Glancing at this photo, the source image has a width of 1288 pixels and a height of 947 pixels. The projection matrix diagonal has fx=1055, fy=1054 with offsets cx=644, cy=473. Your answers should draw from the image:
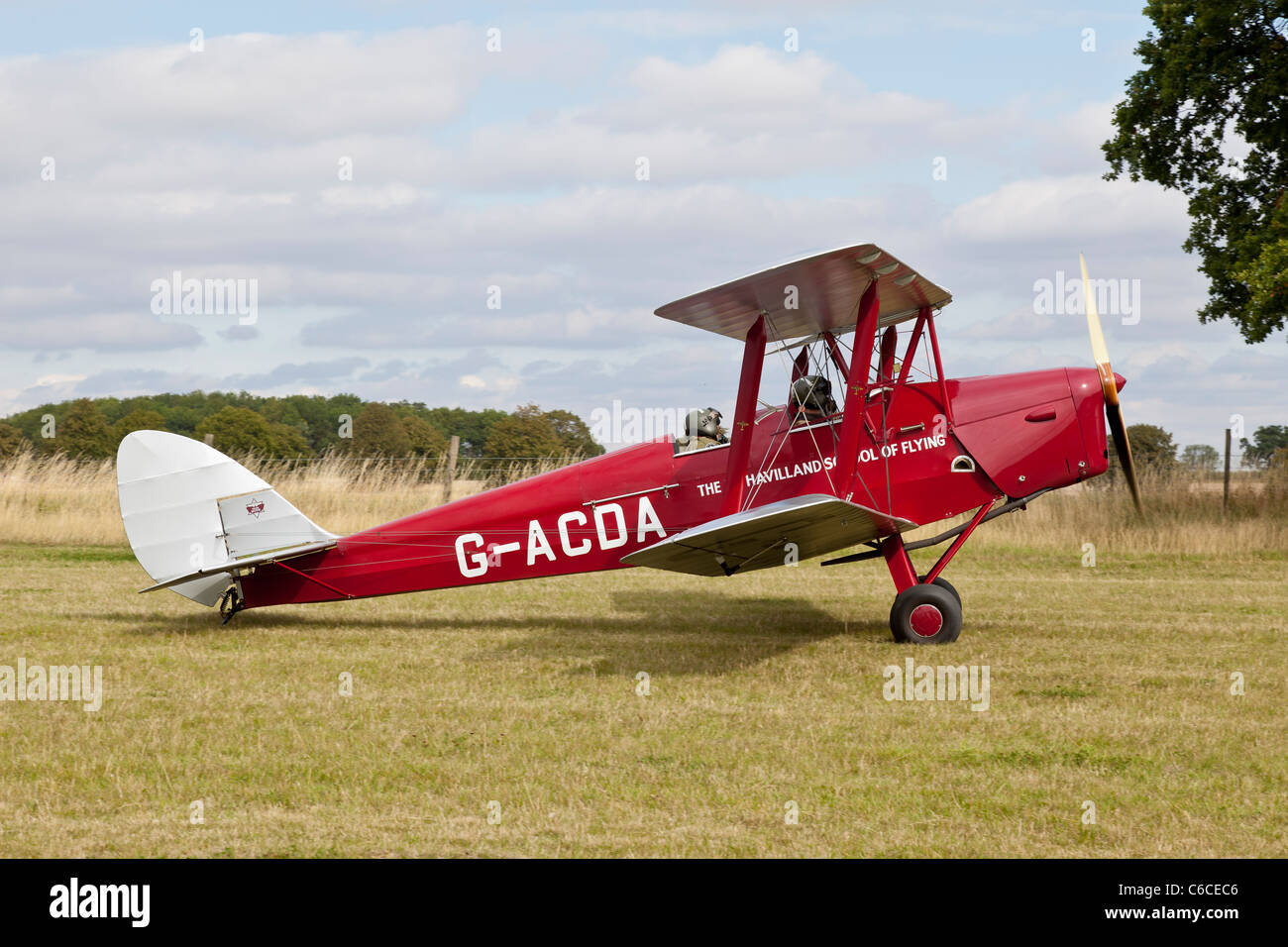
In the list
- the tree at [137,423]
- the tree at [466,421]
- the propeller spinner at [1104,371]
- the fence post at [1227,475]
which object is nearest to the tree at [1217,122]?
the fence post at [1227,475]

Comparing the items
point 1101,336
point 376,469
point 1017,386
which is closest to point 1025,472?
point 1017,386

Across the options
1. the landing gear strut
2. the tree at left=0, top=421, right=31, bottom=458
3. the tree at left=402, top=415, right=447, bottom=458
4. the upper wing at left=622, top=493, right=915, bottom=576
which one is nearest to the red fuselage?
the upper wing at left=622, top=493, right=915, bottom=576

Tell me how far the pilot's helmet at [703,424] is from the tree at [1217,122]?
11.4 m

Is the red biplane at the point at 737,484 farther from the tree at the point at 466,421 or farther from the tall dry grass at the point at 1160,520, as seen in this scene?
the tree at the point at 466,421

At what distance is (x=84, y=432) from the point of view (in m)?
40.5

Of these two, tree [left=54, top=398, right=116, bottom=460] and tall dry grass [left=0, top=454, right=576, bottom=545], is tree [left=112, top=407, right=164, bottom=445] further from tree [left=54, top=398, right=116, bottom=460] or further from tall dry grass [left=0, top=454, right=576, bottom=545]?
tall dry grass [left=0, top=454, right=576, bottom=545]

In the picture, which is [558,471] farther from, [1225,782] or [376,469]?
[376,469]

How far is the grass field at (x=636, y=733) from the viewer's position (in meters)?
4.21

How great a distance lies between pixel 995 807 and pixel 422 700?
349 centimetres

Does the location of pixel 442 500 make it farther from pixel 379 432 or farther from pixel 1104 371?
pixel 379 432

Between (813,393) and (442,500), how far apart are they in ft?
36.0

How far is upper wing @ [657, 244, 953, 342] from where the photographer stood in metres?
7.40

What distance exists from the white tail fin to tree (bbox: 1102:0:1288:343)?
14482mm

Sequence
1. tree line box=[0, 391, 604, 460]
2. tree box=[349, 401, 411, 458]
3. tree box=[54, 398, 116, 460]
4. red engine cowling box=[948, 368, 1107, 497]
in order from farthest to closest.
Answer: tree box=[54, 398, 116, 460] → tree box=[349, 401, 411, 458] → tree line box=[0, 391, 604, 460] → red engine cowling box=[948, 368, 1107, 497]
